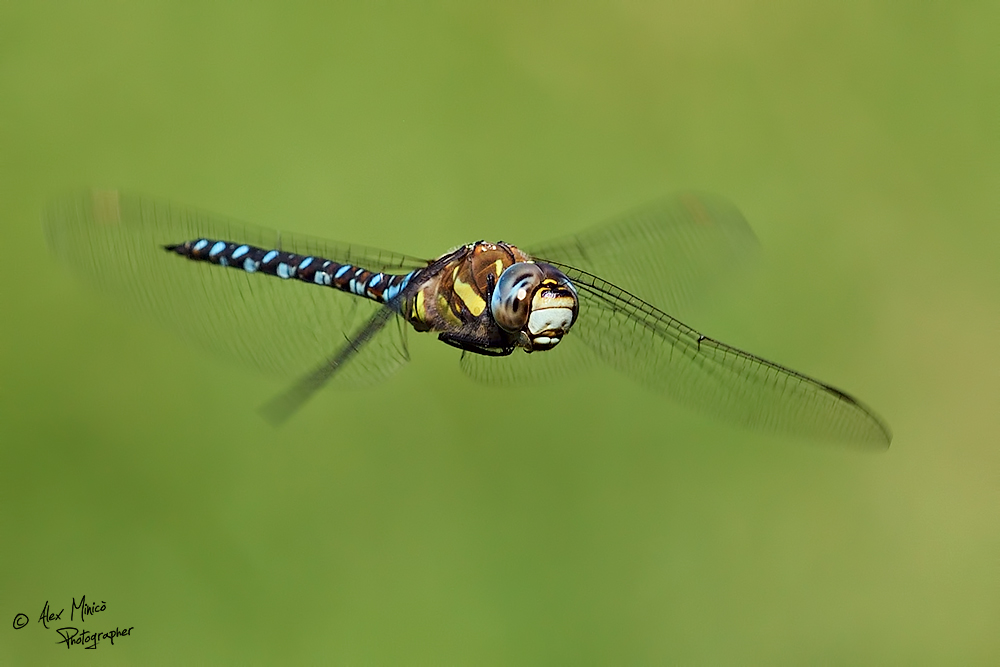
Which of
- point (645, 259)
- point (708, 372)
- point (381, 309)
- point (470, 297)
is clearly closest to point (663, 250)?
point (645, 259)

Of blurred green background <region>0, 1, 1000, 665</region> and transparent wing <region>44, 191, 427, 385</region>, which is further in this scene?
blurred green background <region>0, 1, 1000, 665</region>

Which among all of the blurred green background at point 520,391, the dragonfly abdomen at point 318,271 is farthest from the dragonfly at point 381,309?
the blurred green background at point 520,391

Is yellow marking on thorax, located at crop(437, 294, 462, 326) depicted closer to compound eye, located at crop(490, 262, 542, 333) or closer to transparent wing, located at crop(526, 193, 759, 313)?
compound eye, located at crop(490, 262, 542, 333)

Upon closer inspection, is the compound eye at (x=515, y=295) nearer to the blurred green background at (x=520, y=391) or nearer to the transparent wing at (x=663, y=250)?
the transparent wing at (x=663, y=250)

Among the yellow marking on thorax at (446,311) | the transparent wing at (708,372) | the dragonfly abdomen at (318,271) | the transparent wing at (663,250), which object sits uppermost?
the transparent wing at (663,250)

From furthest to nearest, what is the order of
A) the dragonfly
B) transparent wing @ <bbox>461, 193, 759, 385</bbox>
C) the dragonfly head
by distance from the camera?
transparent wing @ <bbox>461, 193, 759, 385</bbox> → the dragonfly → the dragonfly head

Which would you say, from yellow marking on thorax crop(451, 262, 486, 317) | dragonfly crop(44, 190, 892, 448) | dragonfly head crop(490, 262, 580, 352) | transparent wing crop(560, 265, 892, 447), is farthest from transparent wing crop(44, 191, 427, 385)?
transparent wing crop(560, 265, 892, 447)

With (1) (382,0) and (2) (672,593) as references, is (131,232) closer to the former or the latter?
(1) (382,0)

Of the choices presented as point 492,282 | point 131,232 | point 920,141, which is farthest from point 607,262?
point 920,141
